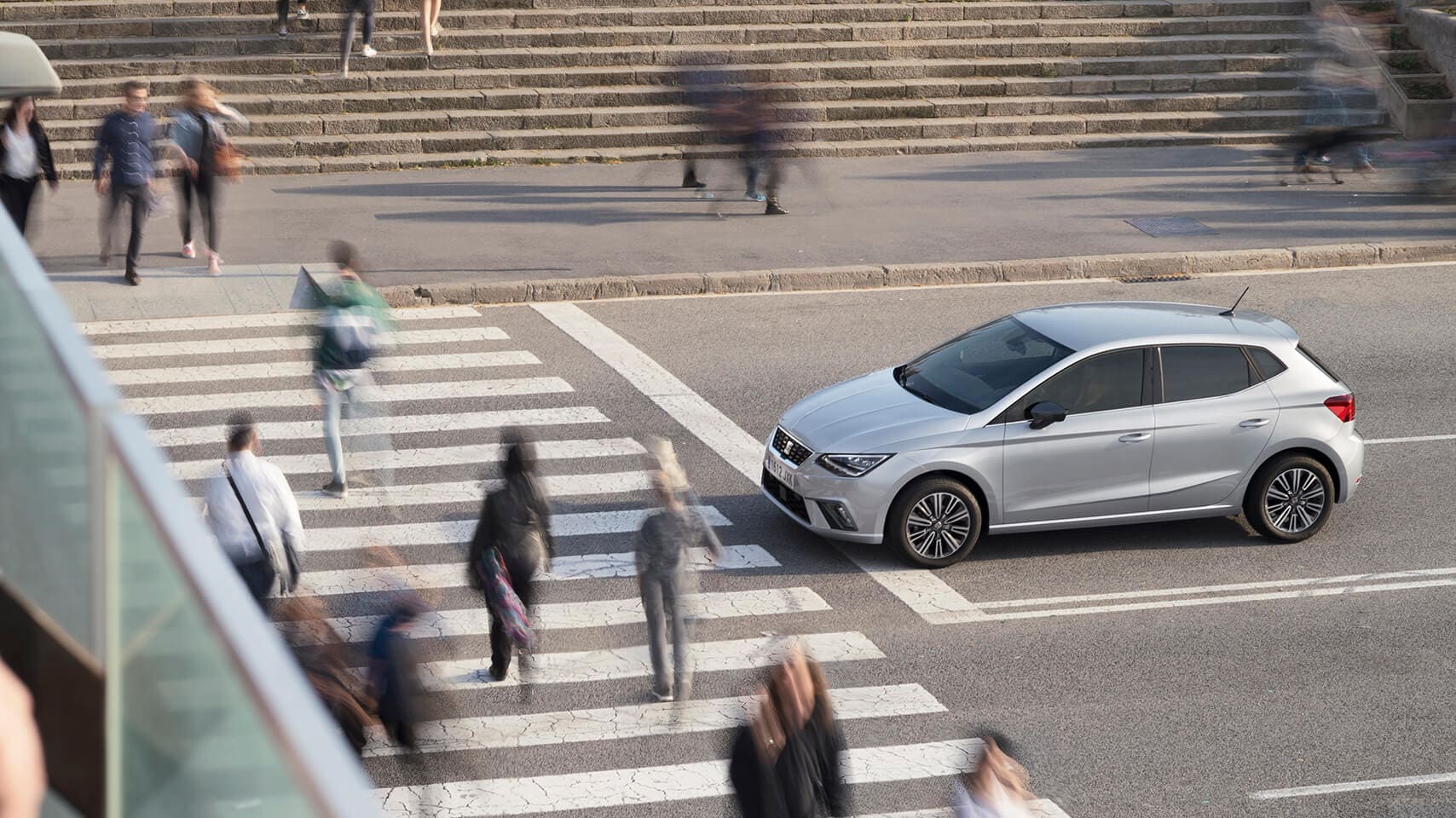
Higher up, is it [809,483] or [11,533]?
[11,533]

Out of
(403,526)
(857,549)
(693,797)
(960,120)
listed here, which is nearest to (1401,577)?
(857,549)

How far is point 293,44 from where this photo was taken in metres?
23.3

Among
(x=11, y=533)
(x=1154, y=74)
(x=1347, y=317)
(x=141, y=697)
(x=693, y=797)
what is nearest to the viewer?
(x=141, y=697)

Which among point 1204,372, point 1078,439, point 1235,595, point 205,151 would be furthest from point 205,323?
point 1235,595

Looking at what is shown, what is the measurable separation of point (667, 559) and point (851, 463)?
2.44m

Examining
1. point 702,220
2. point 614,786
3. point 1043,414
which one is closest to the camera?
point 614,786

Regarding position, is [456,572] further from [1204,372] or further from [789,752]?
[1204,372]

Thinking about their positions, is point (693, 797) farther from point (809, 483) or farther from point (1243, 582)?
point (1243, 582)

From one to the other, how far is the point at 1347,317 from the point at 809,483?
861 centimetres

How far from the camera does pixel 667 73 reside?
23.2 metres

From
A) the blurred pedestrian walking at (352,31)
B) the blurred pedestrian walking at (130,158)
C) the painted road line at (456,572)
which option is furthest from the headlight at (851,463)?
the blurred pedestrian walking at (352,31)

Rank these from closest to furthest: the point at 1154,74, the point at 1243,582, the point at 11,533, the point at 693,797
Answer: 1. the point at 11,533
2. the point at 693,797
3. the point at 1243,582
4. the point at 1154,74

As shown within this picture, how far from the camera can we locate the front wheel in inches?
420

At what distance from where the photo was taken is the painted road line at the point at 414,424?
12641 mm
